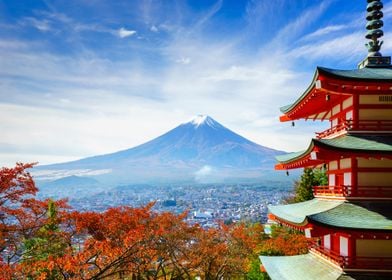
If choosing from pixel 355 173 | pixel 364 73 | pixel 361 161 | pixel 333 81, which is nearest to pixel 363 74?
pixel 364 73

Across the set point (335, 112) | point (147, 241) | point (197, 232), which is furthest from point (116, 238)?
point (335, 112)

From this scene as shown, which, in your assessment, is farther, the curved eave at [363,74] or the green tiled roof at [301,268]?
the green tiled roof at [301,268]

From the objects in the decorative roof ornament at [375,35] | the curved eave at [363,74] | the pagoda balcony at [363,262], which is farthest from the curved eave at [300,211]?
the decorative roof ornament at [375,35]

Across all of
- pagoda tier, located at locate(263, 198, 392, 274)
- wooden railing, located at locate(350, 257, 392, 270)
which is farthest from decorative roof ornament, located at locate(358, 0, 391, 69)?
wooden railing, located at locate(350, 257, 392, 270)

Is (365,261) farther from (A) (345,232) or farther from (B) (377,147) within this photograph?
(B) (377,147)

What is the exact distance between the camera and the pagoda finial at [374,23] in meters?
10.6

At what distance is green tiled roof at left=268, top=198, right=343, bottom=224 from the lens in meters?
9.97

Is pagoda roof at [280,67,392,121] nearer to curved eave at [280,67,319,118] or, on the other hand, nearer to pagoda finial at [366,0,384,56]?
→ curved eave at [280,67,319,118]

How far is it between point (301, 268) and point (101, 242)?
664 centimetres

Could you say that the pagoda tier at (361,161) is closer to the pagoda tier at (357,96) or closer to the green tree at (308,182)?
the pagoda tier at (357,96)

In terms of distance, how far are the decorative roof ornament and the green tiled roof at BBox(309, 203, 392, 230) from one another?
408 cm

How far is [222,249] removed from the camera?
22594mm

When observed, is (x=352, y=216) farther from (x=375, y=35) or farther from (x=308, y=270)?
(x=375, y=35)

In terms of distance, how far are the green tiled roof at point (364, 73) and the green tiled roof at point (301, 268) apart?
462cm
